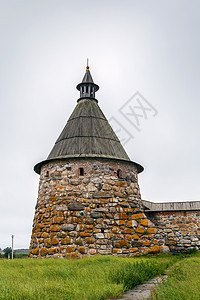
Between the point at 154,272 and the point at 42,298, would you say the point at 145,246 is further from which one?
the point at 42,298

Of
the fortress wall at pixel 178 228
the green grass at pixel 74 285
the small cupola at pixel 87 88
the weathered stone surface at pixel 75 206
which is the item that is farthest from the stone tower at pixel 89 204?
the green grass at pixel 74 285

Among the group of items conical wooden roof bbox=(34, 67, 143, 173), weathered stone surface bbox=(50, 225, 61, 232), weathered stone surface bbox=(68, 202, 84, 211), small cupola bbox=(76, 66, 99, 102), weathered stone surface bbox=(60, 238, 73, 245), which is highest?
small cupola bbox=(76, 66, 99, 102)

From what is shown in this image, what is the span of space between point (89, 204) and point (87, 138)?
2.82 m

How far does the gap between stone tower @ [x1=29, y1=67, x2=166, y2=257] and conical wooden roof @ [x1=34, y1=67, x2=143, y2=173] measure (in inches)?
1.5

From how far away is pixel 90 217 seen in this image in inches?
410

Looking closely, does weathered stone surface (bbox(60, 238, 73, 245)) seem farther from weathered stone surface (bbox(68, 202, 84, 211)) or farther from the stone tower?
weathered stone surface (bbox(68, 202, 84, 211))

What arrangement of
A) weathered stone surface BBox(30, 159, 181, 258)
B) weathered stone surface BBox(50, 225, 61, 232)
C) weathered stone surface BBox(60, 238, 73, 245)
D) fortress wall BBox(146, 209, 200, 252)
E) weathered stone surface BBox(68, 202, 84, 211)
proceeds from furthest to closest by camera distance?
fortress wall BBox(146, 209, 200, 252) → weathered stone surface BBox(68, 202, 84, 211) → weathered stone surface BBox(50, 225, 61, 232) → weathered stone surface BBox(30, 159, 181, 258) → weathered stone surface BBox(60, 238, 73, 245)

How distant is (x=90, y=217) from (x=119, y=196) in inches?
53.9

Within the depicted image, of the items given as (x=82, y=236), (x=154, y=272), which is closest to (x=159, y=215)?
(x=82, y=236)

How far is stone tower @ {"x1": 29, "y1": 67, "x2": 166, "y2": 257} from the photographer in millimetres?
10195

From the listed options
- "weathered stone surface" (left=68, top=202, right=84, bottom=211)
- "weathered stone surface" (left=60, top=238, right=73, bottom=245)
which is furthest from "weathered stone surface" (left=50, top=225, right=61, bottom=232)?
"weathered stone surface" (left=68, top=202, right=84, bottom=211)

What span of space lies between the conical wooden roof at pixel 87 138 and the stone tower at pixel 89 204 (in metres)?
0.04

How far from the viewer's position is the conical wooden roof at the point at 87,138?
1152cm

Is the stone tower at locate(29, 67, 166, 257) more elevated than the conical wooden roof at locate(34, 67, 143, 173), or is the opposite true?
the conical wooden roof at locate(34, 67, 143, 173)
